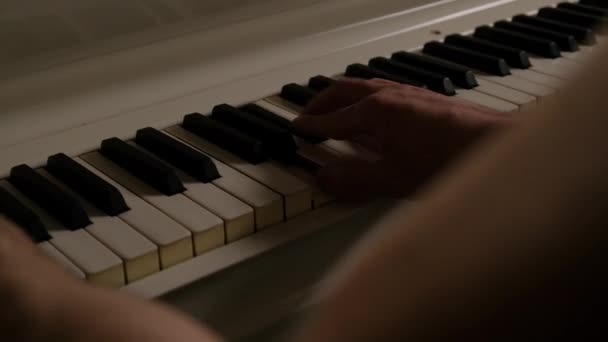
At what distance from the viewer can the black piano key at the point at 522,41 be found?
1281 millimetres

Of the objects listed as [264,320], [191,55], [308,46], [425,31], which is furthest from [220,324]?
[425,31]

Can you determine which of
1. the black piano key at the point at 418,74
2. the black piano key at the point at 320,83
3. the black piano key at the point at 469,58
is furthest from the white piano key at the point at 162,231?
the black piano key at the point at 469,58

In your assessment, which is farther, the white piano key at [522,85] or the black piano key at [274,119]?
the white piano key at [522,85]

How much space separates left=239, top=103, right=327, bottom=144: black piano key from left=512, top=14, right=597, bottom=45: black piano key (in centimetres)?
57

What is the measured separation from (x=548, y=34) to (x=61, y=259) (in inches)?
34.9

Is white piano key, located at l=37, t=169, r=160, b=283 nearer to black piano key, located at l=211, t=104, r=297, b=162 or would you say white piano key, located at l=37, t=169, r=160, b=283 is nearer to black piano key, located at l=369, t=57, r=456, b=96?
black piano key, located at l=211, t=104, r=297, b=162

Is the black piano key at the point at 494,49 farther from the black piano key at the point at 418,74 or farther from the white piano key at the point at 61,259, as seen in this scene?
the white piano key at the point at 61,259

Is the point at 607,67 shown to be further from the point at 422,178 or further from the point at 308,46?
the point at 308,46

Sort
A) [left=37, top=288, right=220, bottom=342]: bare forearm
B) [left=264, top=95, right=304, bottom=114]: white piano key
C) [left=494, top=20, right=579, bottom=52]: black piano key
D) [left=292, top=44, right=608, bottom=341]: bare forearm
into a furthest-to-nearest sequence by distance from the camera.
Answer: [left=494, top=20, right=579, bottom=52]: black piano key
[left=264, top=95, right=304, bottom=114]: white piano key
[left=37, top=288, right=220, bottom=342]: bare forearm
[left=292, top=44, right=608, bottom=341]: bare forearm

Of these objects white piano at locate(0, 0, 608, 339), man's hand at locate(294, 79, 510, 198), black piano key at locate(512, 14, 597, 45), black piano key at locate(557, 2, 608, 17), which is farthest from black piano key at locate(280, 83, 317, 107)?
black piano key at locate(557, 2, 608, 17)

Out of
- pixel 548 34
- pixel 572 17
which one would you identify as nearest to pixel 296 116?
pixel 548 34

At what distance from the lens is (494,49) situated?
127 centimetres

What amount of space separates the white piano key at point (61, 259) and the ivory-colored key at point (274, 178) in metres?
0.22

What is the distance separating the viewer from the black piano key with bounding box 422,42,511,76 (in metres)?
1.21
